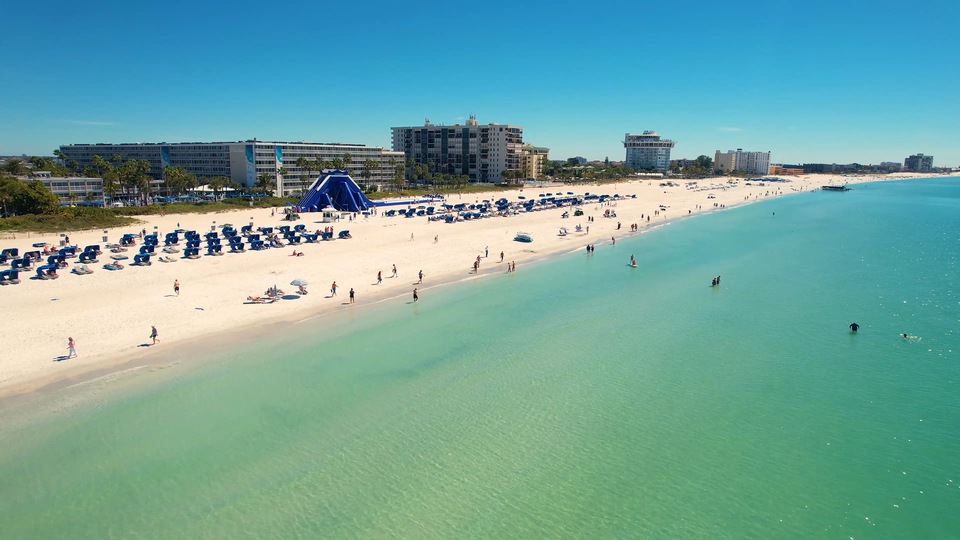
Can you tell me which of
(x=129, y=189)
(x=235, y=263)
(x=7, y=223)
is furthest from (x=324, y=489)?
(x=129, y=189)

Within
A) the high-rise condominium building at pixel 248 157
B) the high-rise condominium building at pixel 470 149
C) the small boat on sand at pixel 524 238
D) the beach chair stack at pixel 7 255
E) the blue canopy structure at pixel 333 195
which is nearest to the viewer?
the beach chair stack at pixel 7 255

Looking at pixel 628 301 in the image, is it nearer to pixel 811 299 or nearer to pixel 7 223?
pixel 811 299

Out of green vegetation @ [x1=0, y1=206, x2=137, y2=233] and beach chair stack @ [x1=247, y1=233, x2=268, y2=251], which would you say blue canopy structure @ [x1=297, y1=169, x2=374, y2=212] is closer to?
green vegetation @ [x1=0, y1=206, x2=137, y2=233]

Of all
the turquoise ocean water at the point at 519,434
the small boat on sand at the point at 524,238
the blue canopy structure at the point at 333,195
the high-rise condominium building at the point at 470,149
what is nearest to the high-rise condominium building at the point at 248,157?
the high-rise condominium building at the point at 470,149

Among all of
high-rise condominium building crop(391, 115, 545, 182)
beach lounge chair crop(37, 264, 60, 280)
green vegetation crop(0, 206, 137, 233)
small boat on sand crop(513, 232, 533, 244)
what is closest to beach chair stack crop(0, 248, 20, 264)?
beach lounge chair crop(37, 264, 60, 280)

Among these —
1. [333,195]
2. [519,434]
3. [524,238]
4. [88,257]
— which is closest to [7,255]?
[88,257]

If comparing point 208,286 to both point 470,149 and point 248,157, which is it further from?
point 470,149

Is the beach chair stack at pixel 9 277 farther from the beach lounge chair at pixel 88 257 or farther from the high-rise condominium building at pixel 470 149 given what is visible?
the high-rise condominium building at pixel 470 149
